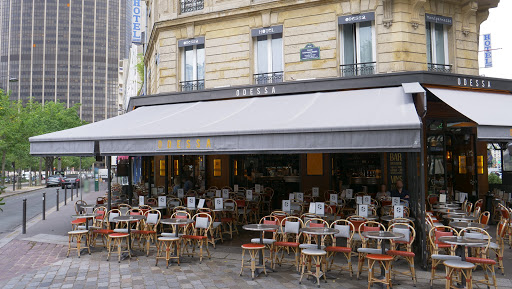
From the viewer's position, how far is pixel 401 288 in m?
6.08

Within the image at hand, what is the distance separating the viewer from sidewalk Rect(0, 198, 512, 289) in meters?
6.34

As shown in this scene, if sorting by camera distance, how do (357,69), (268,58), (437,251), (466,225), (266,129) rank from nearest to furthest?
(437,251)
(466,225)
(266,129)
(357,69)
(268,58)

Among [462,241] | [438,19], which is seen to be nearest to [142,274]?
[462,241]

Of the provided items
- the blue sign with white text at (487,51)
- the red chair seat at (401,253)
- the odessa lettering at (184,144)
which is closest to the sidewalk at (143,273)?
the red chair seat at (401,253)

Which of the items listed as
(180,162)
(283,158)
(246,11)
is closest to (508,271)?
(283,158)

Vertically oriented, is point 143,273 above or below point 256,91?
below

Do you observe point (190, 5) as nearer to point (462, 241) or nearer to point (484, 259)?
point (462, 241)

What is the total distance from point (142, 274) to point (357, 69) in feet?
26.9

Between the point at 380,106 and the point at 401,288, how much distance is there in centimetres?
394

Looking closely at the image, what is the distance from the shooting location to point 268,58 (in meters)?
12.6

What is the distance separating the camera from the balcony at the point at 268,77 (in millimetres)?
12305

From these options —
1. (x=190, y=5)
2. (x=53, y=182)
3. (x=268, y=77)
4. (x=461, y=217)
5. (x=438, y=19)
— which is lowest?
(x=53, y=182)

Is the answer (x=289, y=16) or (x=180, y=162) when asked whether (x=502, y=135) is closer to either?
(x=289, y=16)

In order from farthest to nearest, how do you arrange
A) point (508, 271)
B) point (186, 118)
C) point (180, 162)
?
point (180, 162), point (186, 118), point (508, 271)
